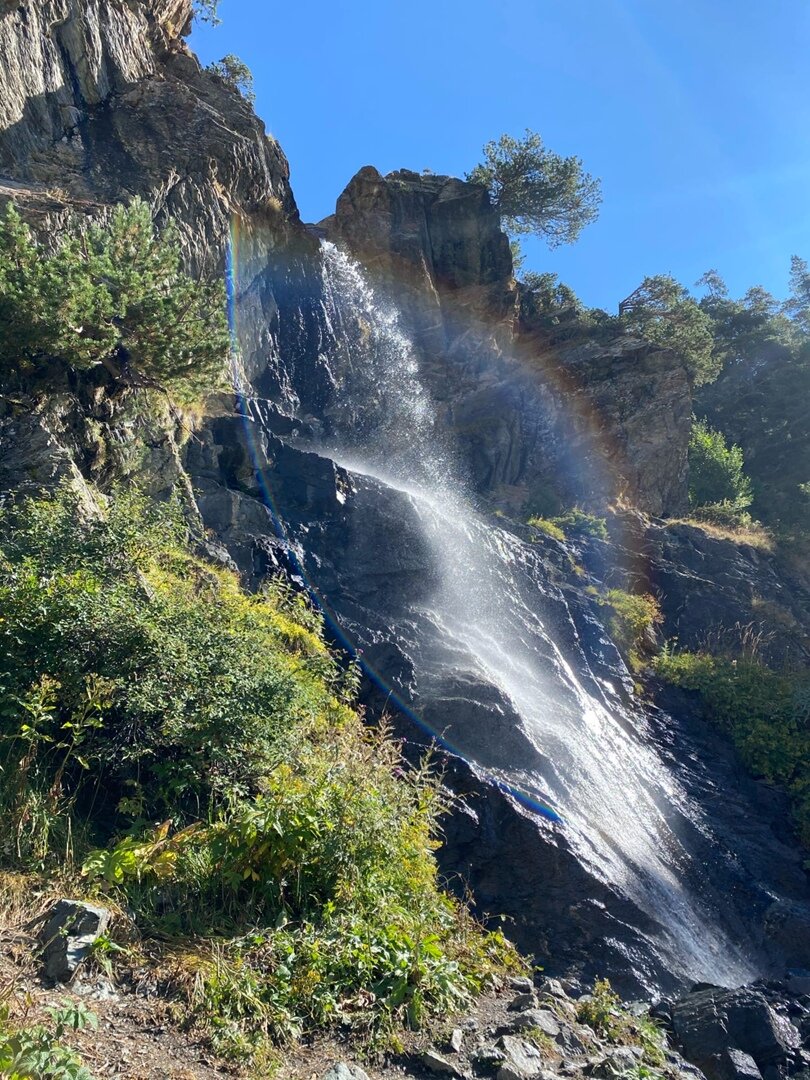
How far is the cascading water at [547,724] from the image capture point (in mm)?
11211

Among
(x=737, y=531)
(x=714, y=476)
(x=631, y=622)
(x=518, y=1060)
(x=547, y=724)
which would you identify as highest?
(x=714, y=476)

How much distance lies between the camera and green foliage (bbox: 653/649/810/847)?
15180 millimetres

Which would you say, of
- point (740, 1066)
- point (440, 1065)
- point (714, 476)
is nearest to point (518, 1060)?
point (440, 1065)

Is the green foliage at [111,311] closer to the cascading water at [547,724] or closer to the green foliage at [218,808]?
the green foliage at [218,808]

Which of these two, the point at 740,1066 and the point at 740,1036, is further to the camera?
the point at 740,1036

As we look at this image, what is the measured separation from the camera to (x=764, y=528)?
26.5 metres

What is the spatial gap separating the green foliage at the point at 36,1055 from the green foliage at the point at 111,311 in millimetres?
8765

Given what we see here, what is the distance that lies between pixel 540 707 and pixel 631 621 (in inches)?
228

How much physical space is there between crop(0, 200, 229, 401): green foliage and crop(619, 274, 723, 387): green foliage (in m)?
19.2

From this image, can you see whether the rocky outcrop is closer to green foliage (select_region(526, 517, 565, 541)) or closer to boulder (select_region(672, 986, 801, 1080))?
green foliage (select_region(526, 517, 565, 541))

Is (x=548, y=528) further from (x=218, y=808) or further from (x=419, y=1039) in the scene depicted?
(x=419, y=1039)

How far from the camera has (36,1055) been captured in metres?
3.57

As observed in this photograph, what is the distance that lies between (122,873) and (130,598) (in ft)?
8.46

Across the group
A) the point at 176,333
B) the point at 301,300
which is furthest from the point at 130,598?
the point at 301,300
